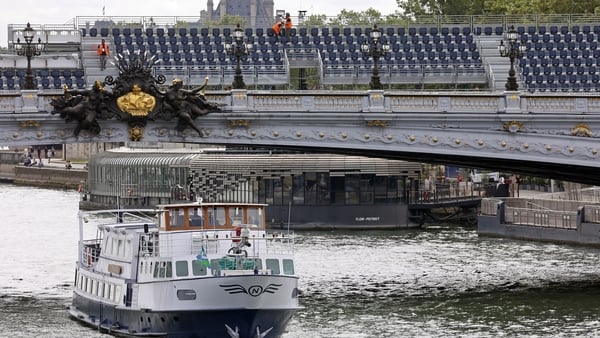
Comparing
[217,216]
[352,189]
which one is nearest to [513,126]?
[217,216]

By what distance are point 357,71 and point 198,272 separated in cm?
4613

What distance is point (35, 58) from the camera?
97.8 metres

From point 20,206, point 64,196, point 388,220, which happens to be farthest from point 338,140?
point 64,196

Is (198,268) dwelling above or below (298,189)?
above

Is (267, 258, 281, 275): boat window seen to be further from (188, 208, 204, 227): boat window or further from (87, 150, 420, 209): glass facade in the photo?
(87, 150, 420, 209): glass facade

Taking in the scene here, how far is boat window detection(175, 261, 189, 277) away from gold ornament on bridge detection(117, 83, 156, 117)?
12622 mm

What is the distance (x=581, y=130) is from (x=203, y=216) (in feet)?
55.6

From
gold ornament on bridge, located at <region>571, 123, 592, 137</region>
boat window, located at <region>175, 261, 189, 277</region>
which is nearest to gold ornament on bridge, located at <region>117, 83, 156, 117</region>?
boat window, located at <region>175, 261, 189, 277</region>

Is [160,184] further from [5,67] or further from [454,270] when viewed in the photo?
[454,270]

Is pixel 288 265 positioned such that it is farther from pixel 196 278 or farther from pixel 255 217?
pixel 196 278

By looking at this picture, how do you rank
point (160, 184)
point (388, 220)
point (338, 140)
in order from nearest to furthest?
point (338, 140)
point (388, 220)
point (160, 184)

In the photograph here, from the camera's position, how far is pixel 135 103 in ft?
218

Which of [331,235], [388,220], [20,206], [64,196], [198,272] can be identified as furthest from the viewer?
[64,196]

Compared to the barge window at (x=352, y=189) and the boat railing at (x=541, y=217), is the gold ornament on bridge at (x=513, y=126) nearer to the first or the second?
the boat railing at (x=541, y=217)
